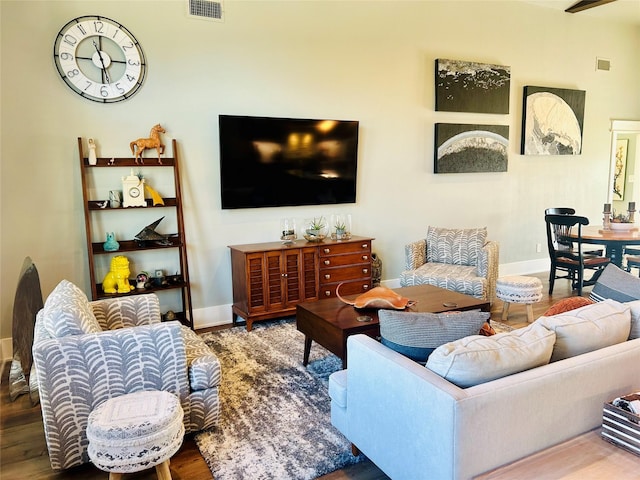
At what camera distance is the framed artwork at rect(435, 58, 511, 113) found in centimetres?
564

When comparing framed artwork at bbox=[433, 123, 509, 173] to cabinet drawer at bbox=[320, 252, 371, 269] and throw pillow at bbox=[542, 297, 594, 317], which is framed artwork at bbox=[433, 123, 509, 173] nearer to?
cabinet drawer at bbox=[320, 252, 371, 269]

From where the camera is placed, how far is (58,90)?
12.5 ft

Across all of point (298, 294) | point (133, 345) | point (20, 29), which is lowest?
point (298, 294)

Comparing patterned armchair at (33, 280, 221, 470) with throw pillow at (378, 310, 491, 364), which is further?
patterned armchair at (33, 280, 221, 470)

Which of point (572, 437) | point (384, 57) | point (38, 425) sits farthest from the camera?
point (384, 57)

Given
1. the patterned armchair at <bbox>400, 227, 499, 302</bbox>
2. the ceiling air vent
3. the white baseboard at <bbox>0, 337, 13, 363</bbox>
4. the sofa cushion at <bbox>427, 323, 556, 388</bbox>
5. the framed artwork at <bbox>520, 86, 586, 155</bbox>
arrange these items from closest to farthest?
the sofa cushion at <bbox>427, 323, 556, 388</bbox> < the white baseboard at <bbox>0, 337, 13, 363</bbox> < the ceiling air vent < the patterned armchair at <bbox>400, 227, 499, 302</bbox> < the framed artwork at <bbox>520, 86, 586, 155</bbox>

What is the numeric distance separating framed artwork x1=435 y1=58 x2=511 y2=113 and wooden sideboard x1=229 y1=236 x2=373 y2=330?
224cm

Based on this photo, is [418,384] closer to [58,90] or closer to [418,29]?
[58,90]

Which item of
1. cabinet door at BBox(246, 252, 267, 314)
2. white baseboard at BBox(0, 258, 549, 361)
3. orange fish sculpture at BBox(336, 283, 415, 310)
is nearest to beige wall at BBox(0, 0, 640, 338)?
white baseboard at BBox(0, 258, 549, 361)

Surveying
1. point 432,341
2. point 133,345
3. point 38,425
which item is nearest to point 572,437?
point 432,341

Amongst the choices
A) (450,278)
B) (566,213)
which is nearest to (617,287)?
(450,278)

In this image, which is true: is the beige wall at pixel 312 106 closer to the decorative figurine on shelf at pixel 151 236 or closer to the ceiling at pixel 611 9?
the ceiling at pixel 611 9

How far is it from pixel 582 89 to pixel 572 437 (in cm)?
649

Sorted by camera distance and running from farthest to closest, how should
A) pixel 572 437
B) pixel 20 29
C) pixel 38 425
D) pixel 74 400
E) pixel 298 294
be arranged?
pixel 298 294 < pixel 20 29 < pixel 38 425 < pixel 74 400 < pixel 572 437
